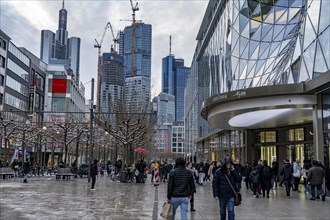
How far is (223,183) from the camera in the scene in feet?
30.8

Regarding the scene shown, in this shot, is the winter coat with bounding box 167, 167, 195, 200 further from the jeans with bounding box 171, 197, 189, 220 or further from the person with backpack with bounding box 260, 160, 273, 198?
the person with backpack with bounding box 260, 160, 273, 198

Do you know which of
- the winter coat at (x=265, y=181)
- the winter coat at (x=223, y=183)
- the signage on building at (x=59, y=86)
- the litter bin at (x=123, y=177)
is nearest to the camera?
the winter coat at (x=223, y=183)

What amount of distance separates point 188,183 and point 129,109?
4113cm

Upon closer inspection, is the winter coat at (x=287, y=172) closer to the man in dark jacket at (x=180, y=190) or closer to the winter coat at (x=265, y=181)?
the winter coat at (x=265, y=181)

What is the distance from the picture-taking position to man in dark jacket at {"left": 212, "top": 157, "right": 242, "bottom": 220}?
9.35 metres

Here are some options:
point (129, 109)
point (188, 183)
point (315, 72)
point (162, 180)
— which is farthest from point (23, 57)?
point (188, 183)

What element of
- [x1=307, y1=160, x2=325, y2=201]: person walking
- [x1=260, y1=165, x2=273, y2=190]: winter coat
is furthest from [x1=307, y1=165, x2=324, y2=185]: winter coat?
[x1=260, y1=165, x2=273, y2=190]: winter coat

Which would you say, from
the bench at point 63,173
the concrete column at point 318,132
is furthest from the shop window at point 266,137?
the bench at point 63,173

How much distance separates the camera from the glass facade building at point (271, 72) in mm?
21844

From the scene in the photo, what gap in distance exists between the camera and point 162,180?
38469 mm

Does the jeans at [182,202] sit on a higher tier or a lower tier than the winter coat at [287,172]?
lower

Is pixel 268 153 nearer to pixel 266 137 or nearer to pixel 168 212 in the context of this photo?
pixel 266 137

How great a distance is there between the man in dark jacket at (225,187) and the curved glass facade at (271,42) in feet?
41.9

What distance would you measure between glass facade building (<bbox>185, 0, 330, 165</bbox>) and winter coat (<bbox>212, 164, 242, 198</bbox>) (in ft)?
35.0
